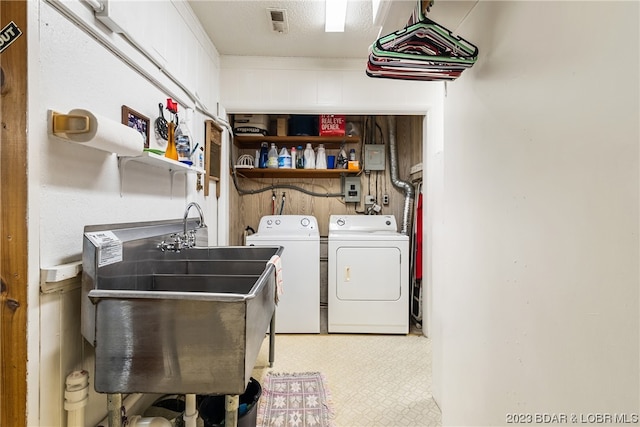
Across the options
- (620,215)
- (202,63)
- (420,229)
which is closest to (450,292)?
(620,215)

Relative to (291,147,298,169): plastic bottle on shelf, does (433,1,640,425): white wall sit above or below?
below

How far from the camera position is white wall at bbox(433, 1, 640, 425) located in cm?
61

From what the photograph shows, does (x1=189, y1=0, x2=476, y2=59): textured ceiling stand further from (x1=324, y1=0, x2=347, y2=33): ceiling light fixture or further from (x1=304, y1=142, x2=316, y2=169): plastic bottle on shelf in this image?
(x1=304, y1=142, x2=316, y2=169): plastic bottle on shelf

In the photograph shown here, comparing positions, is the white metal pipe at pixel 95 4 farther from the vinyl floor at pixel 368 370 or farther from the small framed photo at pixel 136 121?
the vinyl floor at pixel 368 370

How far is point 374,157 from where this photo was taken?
3.56 metres

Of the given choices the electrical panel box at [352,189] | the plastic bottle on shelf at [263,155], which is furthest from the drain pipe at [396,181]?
the plastic bottle on shelf at [263,155]

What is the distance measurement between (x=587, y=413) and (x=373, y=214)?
9.68 feet

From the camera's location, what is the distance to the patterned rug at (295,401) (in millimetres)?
1757

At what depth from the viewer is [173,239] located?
1.81 meters

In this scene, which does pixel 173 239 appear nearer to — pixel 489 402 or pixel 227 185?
pixel 227 185

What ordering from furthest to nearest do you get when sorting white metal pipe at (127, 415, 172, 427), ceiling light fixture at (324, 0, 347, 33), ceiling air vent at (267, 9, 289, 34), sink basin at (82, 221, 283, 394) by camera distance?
ceiling air vent at (267, 9, 289, 34), ceiling light fixture at (324, 0, 347, 33), white metal pipe at (127, 415, 172, 427), sink basin at (82, 221, 283, 394)

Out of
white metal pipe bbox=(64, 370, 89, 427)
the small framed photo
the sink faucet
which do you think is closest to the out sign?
the small framed photo

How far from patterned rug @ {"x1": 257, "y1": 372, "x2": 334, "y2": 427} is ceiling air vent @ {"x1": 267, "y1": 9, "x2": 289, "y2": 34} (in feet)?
8.46

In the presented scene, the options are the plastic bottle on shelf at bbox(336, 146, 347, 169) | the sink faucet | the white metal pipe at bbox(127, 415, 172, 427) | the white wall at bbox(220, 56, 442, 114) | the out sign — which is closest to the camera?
the out sign
